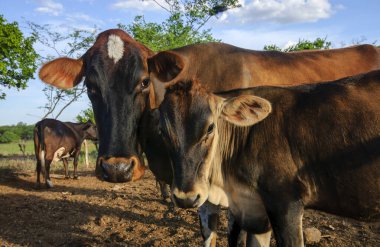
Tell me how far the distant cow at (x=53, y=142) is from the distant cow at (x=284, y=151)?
31.5ft

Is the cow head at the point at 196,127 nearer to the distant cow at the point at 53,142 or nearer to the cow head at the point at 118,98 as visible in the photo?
the cow head at the point at 118,98

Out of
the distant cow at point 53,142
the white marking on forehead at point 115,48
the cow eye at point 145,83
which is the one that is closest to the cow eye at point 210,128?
the cow eye at point 145,83

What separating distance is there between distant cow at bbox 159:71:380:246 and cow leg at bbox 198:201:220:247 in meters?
1.20

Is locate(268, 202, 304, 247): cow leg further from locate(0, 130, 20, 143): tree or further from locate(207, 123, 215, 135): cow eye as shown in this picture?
locate(0, 130, 20, 143): tree

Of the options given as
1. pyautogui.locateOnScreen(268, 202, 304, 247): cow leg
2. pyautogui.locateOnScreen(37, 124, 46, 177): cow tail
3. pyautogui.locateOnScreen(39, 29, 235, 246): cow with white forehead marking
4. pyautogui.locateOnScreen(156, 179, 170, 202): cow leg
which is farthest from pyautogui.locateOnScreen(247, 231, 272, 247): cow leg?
pyautogui.locateOnScreen(37, 124, 46, 177): cow tail

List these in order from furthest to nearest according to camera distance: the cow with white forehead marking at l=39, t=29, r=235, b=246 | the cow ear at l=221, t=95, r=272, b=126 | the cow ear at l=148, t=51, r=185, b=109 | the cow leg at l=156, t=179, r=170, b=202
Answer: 1. the cow leg at l=156, t=179, r=170, b=202
2. the cow ear at l=148, t=51, r=185, b=109
3. the cow with white forehead marking at l=39, t=29, r=235, b=246
4. the cow ear at l=221, t=95, r=272, b=126

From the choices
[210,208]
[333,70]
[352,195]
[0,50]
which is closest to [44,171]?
[0,50]

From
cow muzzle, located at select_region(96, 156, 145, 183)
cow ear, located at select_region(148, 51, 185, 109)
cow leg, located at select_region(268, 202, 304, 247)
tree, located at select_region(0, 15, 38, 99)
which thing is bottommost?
cow leg, located at select_region(268, 202, 304, 247)

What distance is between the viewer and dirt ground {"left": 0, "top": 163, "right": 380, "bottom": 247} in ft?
20.7

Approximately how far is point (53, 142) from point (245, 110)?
11176 millimetres

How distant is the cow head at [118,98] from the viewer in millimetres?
4047

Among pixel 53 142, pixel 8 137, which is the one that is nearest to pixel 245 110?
pixel 53 142

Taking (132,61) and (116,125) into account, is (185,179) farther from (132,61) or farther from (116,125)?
(132,61)

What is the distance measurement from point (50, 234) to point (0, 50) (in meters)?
10.7
